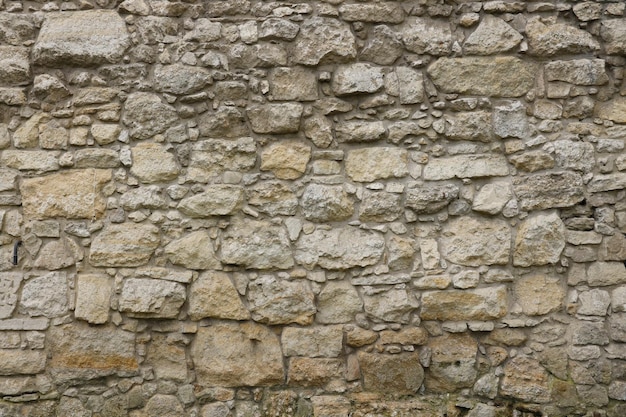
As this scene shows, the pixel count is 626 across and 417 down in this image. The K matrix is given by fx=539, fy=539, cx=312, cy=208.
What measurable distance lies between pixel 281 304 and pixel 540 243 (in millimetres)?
1563

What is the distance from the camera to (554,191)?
3.19m

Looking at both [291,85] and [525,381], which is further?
[291,85]

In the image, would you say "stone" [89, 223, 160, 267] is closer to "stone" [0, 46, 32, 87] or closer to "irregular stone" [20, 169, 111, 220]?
"irregular stone" [20, 169, 111, 220]

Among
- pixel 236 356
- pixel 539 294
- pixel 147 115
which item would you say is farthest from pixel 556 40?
pixel 236 356

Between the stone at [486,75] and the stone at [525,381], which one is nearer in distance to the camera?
the stone at [525,381]

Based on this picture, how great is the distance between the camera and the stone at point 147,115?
3219 mm

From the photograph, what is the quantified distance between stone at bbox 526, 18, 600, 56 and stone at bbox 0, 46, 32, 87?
3032 millimetres

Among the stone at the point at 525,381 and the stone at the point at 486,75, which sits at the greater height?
the stone at the point at 486,75

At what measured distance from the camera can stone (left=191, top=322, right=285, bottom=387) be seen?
10.3 ft

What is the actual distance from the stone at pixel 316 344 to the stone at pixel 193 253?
0.63m

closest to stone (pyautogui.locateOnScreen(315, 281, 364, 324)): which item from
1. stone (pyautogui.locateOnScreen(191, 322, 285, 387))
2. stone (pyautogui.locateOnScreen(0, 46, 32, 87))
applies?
stone (pyautogui.locateOnScreen(191, 322, 285, 387))

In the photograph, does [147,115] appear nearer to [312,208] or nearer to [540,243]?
[312,208]

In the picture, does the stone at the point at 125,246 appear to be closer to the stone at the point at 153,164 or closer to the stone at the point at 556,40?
the stone at the point at 153,164

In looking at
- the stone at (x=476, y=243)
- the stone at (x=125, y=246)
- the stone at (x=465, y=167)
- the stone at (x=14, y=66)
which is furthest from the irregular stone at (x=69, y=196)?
the stone at (x=476, y=243)
